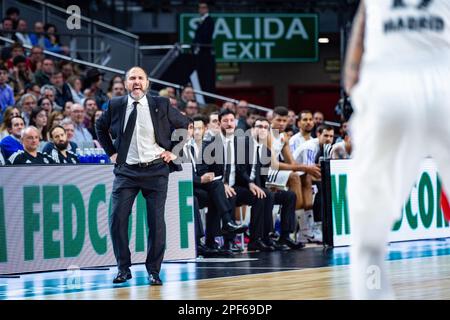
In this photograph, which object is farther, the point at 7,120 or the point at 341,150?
the point at 341,150

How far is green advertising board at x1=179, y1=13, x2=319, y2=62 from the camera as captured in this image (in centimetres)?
2695

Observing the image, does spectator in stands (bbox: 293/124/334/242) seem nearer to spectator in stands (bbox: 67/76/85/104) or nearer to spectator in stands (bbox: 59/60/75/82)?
spectator in stands (bbox: 67/76/85/104)

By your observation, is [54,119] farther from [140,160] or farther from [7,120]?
[140,160]

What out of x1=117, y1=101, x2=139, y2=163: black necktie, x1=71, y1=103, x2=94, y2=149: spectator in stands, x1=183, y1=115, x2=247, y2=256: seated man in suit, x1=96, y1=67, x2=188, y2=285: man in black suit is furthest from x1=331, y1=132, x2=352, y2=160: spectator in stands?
x1=117, y1=101, x2=139, y2=163: black necktie

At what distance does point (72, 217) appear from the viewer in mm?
12422

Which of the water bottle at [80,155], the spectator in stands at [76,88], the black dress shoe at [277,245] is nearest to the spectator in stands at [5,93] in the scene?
the spectator in stands at [76,88]

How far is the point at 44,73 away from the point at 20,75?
0.55m

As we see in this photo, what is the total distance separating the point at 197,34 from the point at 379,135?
59.1 ft

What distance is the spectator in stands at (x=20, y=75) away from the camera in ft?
57.8

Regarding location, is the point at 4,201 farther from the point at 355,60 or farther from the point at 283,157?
the point at 355,60

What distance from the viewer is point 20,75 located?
59.2 feet

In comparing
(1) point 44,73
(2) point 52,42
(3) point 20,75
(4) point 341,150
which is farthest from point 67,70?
(4) point 341,150

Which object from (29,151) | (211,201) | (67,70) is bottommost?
(211,201)
